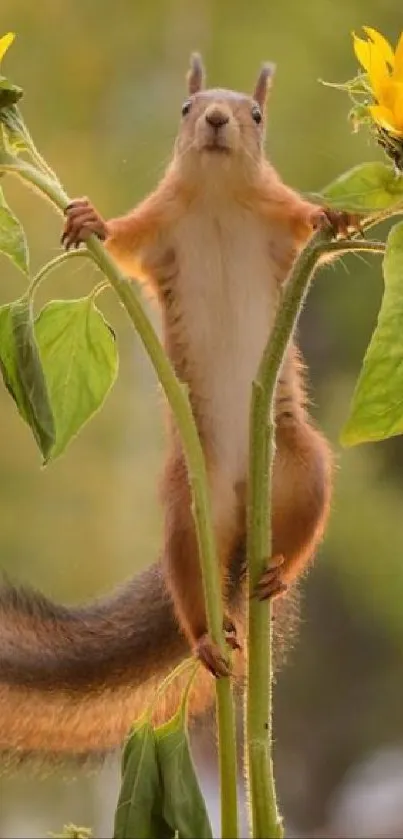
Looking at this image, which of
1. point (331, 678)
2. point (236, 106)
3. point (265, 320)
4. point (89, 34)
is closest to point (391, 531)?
point (331, 678)

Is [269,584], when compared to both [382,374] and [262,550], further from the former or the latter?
[382,374]

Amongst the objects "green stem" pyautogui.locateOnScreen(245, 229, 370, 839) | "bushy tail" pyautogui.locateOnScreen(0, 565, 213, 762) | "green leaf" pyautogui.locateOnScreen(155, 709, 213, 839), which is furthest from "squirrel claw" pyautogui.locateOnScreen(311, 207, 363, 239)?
"bushy tail" pyautogui.locateOnScreen(0, 565, 213, 762)

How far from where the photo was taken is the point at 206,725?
122 centimetres

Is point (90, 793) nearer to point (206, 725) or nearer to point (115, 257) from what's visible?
point (206, 725)

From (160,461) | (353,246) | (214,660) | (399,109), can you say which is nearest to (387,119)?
(399,109)

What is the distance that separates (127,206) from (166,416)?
357 mm

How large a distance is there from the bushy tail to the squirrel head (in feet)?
1.43

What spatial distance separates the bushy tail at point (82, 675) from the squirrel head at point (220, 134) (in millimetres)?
436

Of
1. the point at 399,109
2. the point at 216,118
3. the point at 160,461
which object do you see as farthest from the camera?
the point at 160,461

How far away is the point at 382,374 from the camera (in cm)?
74

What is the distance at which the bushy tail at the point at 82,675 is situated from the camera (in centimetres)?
115

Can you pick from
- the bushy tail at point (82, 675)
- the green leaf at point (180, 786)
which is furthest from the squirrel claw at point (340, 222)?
the bushy tail at point (82, 675)

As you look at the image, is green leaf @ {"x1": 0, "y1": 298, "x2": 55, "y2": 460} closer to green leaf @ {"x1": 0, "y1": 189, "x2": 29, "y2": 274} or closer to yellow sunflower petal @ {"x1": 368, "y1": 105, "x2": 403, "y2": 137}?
green leaf @ {"x1": 0, "y1": 189, "x2": 29, "y2": 274}

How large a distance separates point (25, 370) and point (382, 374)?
24cm
